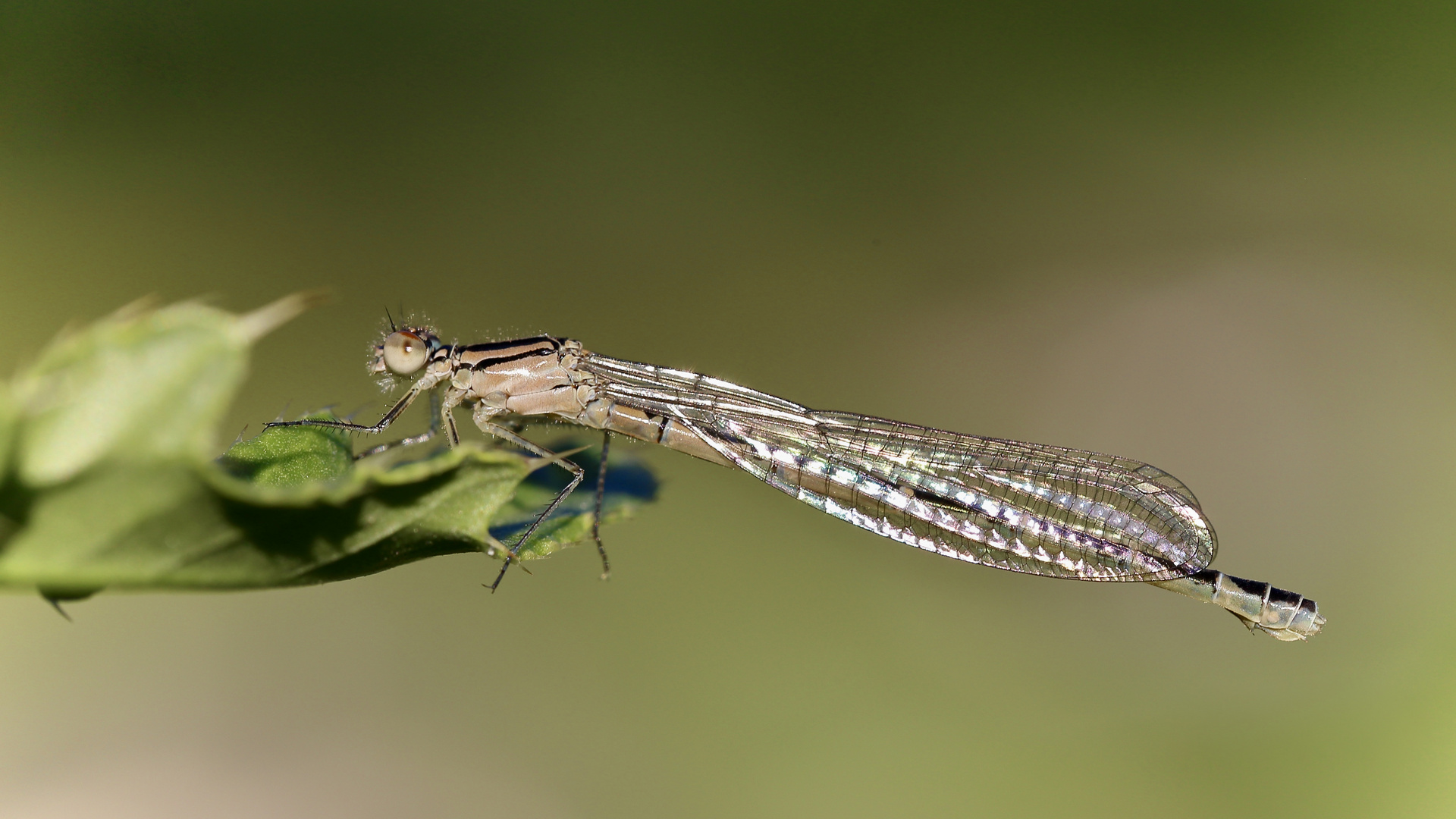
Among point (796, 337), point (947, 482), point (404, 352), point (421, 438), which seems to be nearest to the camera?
point (421, 438)

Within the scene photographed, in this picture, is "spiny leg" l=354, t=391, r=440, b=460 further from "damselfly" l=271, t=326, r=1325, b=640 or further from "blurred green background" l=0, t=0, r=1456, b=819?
"blurred green background" l=0, t=0, r=1456, b=819

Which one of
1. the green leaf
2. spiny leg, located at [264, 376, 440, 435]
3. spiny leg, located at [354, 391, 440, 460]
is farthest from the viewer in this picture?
spiny leg, located at [264, 376, 440, 435]

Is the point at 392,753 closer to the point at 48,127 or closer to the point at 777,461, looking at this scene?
the point at 777,461

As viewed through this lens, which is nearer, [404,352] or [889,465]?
[404,352]

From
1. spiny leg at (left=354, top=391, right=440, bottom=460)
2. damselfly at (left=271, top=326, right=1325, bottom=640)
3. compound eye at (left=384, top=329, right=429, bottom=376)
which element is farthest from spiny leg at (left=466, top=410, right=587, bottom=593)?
compound eye at (left=384, top=329, right=429, bottom=376)

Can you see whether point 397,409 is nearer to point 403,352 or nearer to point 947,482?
point 403,352

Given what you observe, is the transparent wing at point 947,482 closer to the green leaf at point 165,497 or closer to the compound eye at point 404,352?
the compound eye at point 404,352

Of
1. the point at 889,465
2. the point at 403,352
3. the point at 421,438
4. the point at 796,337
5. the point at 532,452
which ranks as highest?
the point at 796,337

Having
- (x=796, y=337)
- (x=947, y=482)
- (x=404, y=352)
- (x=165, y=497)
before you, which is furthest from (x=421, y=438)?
(x=796, y=337)
